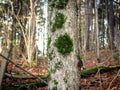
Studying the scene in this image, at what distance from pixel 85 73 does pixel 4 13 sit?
49.9ft

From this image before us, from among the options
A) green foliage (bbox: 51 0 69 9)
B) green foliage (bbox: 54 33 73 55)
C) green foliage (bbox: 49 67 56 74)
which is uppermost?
green foliage (bbox: 51 0 69 9)

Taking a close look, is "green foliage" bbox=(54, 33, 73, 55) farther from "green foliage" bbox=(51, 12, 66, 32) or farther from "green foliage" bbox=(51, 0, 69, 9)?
"green foliage" bbox=(51, 0, 69, 9)

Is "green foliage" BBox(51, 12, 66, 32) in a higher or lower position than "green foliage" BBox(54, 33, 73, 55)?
higher

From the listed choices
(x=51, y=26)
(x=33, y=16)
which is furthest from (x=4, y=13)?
(x=51, y=26)

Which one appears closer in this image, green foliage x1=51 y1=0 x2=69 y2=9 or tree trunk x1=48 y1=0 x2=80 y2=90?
tree trunk x1=48 y1=0 x2=80 y2=90

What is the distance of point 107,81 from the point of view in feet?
18.0

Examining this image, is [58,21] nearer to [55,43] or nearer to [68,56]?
[55,43]

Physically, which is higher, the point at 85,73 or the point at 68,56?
the point at 68,56

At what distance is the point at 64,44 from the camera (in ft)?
10.6

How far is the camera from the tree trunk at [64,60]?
3203 mm

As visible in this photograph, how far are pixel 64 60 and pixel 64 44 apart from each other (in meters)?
0.23

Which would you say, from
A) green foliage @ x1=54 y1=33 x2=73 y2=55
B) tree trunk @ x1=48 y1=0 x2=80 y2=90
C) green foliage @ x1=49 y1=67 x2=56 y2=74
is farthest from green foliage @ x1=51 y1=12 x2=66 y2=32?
green foliage @ x1=49 y1=67 x2=56 y2=74

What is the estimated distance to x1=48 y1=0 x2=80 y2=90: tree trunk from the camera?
3.20 meters

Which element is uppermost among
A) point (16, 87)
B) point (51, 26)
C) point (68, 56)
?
point (51, 26)
